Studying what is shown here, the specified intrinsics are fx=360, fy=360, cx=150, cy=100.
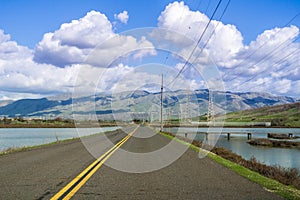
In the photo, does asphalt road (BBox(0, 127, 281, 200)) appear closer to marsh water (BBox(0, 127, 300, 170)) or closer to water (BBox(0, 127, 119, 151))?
marsh water (BBox(0, 127, 300, 170))

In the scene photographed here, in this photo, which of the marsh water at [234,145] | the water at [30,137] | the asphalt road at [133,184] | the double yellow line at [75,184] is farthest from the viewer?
the water at [30,137]

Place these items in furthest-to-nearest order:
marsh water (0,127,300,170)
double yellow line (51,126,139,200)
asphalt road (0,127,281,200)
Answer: marsh water (0,127,300,170) < asphalt road (0,127,281,200) < double yellow line (51,126,139,200)

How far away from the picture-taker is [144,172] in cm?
1277

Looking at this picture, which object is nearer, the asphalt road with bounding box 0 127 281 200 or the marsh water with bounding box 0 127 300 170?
the asphalt road with bounding box 0 127 281 200

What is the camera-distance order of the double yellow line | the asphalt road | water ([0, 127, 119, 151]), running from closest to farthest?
the double yellow line
the asphalt road
water ([0, 127, 119, 151])

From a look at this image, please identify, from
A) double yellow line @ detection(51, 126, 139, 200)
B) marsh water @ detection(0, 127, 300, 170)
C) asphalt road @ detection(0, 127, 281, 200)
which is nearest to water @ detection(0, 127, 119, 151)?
marsh water @ detection(0, 127, 300, 170)

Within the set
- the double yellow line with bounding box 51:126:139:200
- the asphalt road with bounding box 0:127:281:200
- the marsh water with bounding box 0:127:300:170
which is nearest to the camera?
the double yellow line with bounding box 51:126:139:200

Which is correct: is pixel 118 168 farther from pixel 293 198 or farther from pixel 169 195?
pixel 293 198

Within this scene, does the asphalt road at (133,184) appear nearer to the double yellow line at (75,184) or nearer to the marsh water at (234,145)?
the double yellow line at (75,184)

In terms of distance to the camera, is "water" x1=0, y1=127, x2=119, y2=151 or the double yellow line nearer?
the double yellow line

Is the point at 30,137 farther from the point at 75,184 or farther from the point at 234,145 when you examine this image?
the point at 75,184

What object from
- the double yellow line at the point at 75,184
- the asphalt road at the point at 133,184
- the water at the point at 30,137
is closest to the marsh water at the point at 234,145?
the water at the point at 30,137

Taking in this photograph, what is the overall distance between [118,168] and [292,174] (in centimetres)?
734

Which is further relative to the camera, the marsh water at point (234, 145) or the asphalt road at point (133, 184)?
the marsh water at point (234, 145)
